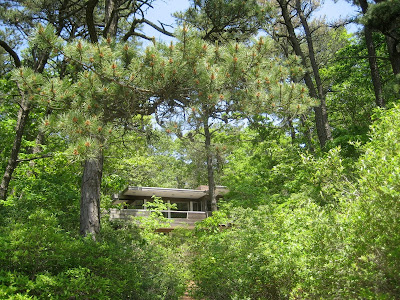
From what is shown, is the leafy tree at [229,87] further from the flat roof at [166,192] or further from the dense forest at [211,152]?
the flat roof at [166,192]

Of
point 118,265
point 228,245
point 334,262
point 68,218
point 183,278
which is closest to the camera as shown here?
point 334,262

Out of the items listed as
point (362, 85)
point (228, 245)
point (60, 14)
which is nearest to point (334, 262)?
point (228, 245)

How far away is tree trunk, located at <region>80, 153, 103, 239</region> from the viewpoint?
21.3ft

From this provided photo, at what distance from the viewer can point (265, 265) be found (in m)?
5.44

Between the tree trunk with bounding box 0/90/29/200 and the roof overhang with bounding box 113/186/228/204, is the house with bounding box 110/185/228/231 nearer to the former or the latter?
the roof overhang with bounding box 113/186/228/204

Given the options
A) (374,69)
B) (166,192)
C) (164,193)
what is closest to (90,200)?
(374,69)

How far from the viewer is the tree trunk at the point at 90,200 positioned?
6492 mm

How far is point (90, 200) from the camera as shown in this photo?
6.67 m

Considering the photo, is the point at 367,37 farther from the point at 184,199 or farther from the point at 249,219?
the point at 184,199

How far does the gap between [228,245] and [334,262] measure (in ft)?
12.4

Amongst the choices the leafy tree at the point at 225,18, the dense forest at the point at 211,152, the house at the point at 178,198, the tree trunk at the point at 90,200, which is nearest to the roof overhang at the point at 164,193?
the house at the point at 178,198

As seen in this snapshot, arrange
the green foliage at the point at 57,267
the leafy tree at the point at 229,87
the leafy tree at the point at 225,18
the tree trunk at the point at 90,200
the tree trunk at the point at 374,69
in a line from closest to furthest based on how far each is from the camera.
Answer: the green foliage at the point at 57,267, the leafy tree at the point at 229,87, the tree trunk at the point at 90,200, the leafy tree at the point at 225,18, the tree trunk at the point at 374,69

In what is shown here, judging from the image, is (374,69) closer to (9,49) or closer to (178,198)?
(9,49)

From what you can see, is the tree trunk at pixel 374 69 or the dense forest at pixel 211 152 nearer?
the dense forest at pixel 211 152
